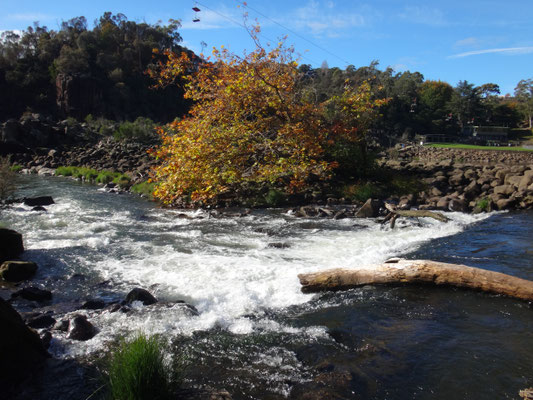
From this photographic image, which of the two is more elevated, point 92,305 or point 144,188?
point 144,188

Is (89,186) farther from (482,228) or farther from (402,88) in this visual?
(402,88)

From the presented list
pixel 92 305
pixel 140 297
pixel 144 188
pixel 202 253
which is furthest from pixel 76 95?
pixel 140 297

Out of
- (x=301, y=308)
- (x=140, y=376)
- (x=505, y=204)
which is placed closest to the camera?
(x=140, y=376)

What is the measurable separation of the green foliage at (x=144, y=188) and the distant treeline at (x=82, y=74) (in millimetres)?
60960

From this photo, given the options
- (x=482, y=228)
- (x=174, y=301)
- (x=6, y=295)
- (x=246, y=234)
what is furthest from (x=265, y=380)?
(x=482, y=228)

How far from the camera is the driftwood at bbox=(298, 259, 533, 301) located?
22.6ft

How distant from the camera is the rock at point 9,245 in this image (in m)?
9.80

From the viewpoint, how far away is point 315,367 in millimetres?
4984

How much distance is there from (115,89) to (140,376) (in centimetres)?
8872

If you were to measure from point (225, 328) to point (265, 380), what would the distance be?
1573 mm

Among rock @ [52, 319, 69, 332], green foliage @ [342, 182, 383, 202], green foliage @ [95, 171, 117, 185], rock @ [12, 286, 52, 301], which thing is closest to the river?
rock @ [12, 286, 52, 301]

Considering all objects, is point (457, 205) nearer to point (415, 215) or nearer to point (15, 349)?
point (415, 215)

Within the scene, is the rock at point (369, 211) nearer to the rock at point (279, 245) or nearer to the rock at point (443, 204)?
the rock at point (443, 204)

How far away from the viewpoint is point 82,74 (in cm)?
7800
